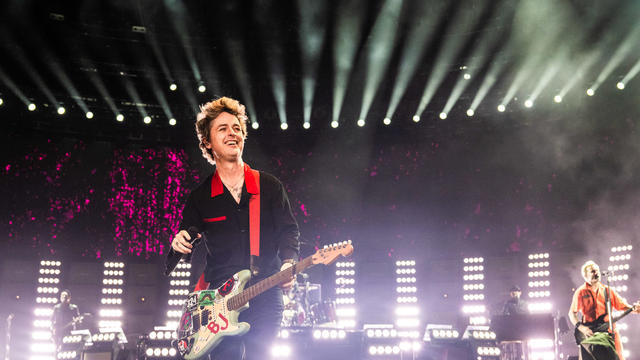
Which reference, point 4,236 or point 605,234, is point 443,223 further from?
point 4,236

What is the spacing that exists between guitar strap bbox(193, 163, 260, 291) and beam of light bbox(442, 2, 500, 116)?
396 inches

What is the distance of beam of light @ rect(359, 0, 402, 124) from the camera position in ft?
37.2

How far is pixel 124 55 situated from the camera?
1198 centimetres

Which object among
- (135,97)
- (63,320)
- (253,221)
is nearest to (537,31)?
(135,97)

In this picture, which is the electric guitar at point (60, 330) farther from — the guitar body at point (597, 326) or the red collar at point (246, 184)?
the guitar body at point (597, 326)

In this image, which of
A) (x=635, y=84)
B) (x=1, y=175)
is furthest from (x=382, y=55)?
(x=1, y=175)

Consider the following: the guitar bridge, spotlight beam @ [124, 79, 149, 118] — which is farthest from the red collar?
spotlight beam @ [124, 79, 149, 118]

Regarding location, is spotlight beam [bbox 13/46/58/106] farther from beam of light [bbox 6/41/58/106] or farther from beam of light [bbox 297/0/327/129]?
beam of light [bbox 297/0/327/129]

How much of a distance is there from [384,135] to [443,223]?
2.72 meters

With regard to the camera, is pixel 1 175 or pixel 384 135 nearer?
pixel 1 175

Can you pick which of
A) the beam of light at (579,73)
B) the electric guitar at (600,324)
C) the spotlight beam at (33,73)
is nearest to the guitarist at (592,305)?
the electric guitar at (600,324)

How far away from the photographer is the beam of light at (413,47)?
1144 cm

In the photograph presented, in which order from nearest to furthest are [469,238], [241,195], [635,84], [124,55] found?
[241,195], [635,84], [124,55], [469,238]

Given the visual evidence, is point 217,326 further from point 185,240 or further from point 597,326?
point 597,326
